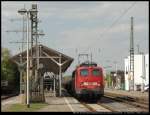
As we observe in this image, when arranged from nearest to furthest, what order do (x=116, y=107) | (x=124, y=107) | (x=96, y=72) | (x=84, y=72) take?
1. (x=124, y=107)
2. (x=116, y=107)
3. (x=96, y=72)
4. (x=84, y=72)

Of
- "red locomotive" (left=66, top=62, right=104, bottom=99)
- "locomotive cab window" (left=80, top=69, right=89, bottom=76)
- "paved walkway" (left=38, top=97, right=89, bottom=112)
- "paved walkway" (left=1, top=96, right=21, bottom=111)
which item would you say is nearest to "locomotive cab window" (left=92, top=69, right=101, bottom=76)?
"red locomotive" (left=66, top=62, right=104, bottom=99)

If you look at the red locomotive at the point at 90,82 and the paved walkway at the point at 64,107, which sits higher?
the red locomotive at the point at 90,82

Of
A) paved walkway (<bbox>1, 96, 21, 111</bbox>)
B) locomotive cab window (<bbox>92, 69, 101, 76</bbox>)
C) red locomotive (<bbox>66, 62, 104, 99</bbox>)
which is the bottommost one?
paved walkway (<bbox>1, 96, 21, 111</bbox>)

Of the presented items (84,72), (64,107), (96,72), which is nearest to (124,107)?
(64,107)

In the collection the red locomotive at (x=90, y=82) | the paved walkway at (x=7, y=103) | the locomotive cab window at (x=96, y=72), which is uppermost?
the locomotive cab window at (x=96, y=72)

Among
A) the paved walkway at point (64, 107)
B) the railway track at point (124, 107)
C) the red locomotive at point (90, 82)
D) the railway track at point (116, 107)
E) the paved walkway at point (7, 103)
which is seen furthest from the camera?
the red locomotive at point (90, 82)

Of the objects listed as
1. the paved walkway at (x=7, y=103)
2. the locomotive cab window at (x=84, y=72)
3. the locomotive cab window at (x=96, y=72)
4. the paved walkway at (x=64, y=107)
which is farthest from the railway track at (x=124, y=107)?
the paved walkway at (x=7, y=103)

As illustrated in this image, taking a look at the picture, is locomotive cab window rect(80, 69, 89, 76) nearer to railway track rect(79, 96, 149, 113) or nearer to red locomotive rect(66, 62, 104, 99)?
red locomotive rect(66, 62, 104, 99)

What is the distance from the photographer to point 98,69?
43156mm

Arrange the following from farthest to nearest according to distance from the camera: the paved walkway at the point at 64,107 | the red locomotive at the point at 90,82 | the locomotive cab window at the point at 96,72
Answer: the locomotive cab window at the point at 96,72, the red locomotive at the point at 90,82, the paved walkway at the point at 64,107

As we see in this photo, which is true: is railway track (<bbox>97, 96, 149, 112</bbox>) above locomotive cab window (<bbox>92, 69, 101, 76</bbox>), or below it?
below

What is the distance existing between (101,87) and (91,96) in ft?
4.31

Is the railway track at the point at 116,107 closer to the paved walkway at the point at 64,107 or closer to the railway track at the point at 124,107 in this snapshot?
the railway track at the point at 124,107

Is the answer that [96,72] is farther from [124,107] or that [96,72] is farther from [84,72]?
[124,107]
